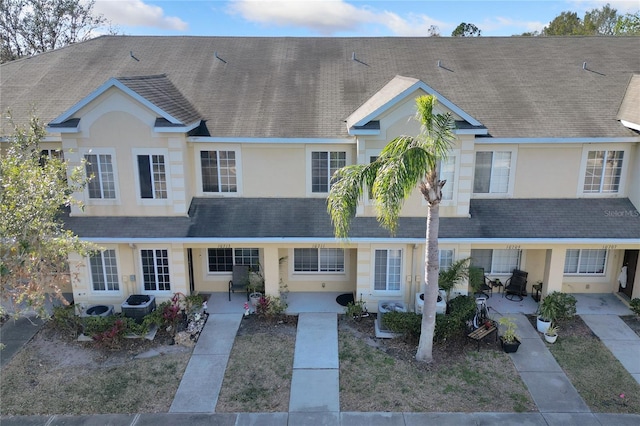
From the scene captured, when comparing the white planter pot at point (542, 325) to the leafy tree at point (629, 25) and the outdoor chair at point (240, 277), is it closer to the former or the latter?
the outdoor chair at point (240, 277)

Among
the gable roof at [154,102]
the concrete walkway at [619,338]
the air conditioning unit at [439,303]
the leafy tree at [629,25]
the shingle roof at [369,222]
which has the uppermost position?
the leafy tree at [629,25]

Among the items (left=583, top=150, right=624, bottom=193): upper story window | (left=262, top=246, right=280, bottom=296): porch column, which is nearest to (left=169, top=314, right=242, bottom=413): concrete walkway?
(left=262, top=246, right=280, bottom=296): porch column

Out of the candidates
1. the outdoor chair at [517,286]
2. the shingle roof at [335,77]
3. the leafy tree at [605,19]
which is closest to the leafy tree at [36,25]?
the shingle roof at [335,77]

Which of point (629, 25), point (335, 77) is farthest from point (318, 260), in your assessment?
point (629, 25)

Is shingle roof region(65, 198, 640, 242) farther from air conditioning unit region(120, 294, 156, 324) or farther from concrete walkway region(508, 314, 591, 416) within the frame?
concrete walkway region(508, 314, 591, 416)

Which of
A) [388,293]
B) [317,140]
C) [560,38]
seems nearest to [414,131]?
[317,140]

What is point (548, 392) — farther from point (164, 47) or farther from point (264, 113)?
point (164, 47)

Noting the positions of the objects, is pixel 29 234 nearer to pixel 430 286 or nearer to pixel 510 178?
pixel 430 286
